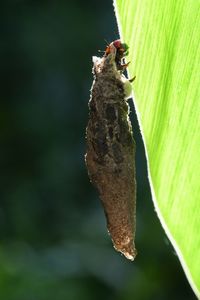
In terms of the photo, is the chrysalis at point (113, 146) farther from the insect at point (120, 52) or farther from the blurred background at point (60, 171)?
the blurred background at point (60, 171)

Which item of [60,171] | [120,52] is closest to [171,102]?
[120,52]

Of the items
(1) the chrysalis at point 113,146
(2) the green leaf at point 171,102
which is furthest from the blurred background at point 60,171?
(2) the green leaf at point 171,102

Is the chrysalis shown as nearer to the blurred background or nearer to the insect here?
the insect

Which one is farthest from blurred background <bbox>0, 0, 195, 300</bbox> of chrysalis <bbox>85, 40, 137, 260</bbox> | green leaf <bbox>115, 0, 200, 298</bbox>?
green leaf <bbox>115, 0, 200, 298</bbox>

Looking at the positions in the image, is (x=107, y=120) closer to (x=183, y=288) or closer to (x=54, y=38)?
A: (x=183, y=288)

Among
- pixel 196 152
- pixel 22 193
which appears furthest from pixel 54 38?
pixel 196 152

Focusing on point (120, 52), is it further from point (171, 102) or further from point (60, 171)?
point (60, 171)
